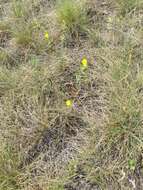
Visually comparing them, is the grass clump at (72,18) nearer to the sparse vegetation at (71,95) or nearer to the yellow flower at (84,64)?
the sparse vegetation at (71,95)

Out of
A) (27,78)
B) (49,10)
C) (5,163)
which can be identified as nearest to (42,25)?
(49,10)

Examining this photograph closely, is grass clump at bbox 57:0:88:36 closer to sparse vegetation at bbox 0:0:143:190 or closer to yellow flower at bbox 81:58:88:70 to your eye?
sparse vegetation at bbox 0:0:143:190

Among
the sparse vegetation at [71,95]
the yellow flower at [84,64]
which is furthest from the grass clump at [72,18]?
the yellow flower at [84,64]

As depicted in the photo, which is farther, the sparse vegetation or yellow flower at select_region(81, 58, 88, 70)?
yellow flower at select_region(81, 58, 88, 70)

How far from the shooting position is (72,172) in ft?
5.66

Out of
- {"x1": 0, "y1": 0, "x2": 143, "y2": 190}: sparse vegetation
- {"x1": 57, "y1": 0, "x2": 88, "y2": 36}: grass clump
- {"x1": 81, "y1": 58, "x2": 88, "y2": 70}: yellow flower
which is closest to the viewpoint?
{"x1": 0, "y1": 0, "x2": 143, "y2": 190}: sparse vegetation

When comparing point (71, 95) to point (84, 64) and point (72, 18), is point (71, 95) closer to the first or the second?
point (84, 64)

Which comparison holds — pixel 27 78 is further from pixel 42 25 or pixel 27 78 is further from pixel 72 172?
pixel 72 172

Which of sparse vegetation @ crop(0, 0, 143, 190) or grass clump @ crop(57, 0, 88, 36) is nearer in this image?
sparse vegetation @ crop(0, 0, 143, 190)

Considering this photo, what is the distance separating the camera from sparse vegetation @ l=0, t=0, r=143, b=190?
5.65 feet

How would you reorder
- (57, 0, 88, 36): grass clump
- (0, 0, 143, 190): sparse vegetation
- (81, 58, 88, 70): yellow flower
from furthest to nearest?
(57, 0, 88, 36): grass clump < (81, 58, 88, 70): yellow flower < (0, 0, 143, 190): sparse vegetation

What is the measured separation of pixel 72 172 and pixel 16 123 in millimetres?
504

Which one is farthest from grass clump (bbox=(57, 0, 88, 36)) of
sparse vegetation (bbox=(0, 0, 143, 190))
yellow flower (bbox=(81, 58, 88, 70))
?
yellow flower (bbox=(81, 58, 88, 70))

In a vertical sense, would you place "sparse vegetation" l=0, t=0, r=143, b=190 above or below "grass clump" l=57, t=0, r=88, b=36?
below
